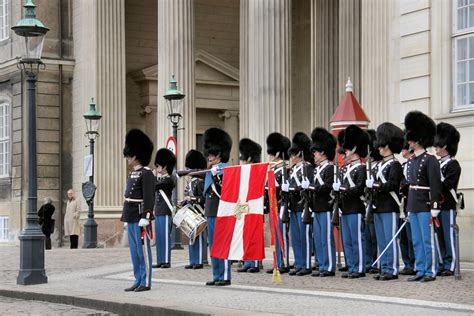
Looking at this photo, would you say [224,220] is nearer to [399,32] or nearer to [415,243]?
[415,243]

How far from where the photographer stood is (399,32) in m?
19.0

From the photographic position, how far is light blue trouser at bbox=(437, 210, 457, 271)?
577 inches

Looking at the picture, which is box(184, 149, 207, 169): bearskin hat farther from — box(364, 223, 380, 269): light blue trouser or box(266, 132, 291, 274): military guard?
box(364, 223, 380, 269): light blue trouser

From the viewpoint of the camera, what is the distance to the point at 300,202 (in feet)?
51.5

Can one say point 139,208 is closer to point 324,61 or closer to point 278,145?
point 278,145

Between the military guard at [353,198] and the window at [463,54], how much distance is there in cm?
344

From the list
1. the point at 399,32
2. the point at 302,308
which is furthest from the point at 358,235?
the point at 399,32

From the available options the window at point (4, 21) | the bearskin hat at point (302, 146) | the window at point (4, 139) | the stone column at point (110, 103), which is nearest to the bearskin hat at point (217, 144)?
the bearskin hat at point (302, 146)

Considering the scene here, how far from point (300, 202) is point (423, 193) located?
2175mm

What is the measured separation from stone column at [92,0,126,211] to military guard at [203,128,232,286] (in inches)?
605

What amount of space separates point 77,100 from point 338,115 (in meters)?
15.3

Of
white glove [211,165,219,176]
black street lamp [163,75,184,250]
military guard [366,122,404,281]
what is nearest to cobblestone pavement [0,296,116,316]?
white glove [211,165,219,176]

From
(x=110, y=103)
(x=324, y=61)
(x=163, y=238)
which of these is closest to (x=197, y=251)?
(x=163, y=238)

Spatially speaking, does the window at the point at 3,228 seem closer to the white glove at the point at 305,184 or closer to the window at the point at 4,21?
the window at the point at 4,21
